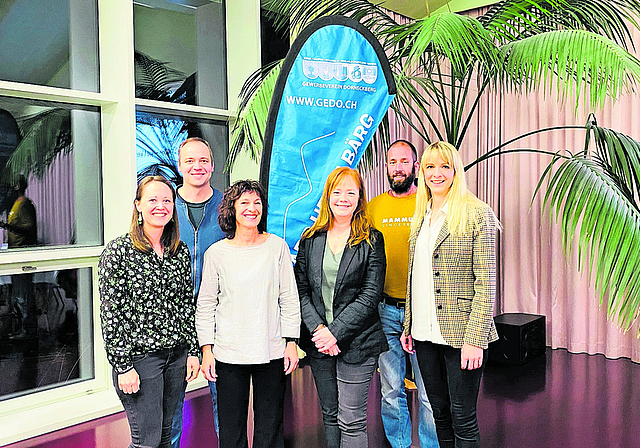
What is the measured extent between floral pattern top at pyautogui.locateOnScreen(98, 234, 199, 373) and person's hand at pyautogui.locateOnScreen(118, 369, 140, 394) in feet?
0.06

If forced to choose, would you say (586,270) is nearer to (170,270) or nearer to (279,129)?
(279,129)

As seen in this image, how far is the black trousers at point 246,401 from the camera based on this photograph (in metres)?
1.91

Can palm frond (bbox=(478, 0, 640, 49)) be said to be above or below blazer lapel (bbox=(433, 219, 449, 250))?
above

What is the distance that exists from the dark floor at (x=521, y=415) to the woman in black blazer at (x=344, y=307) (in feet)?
2.18

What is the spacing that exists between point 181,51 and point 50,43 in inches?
33.4

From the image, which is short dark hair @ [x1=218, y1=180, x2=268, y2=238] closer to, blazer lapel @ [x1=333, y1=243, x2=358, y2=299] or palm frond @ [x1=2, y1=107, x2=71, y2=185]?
blazer lapel @ [x1=333, y1=243, x2=358, y2=299]

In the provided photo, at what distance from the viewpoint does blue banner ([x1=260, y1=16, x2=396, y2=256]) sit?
7.22ft

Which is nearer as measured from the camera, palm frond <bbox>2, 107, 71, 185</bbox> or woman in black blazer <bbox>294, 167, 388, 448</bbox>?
woman in black blazer <bbox>294, 167, 388, 448</bbox>

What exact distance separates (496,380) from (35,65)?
3.12 m

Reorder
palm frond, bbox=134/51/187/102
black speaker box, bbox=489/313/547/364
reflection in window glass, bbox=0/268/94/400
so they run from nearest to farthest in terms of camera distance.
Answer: reflection in window glass, bbox=0/268/94/400
palm frond, bbox=134/51/187/102
black speaker box, bbox=489/313/547/364

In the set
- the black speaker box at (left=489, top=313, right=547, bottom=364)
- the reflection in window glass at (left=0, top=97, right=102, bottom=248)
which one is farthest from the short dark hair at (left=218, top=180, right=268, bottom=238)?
the black speaker box at (left=489, top=313, right=547, bottom=364)

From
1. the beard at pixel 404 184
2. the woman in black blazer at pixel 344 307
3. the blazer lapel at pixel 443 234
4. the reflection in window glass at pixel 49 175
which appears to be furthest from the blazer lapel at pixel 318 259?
the reflection in window glass at pixel 49 175

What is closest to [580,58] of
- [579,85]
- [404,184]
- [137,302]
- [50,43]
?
[579,85]

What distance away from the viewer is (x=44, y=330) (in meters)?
3.16
